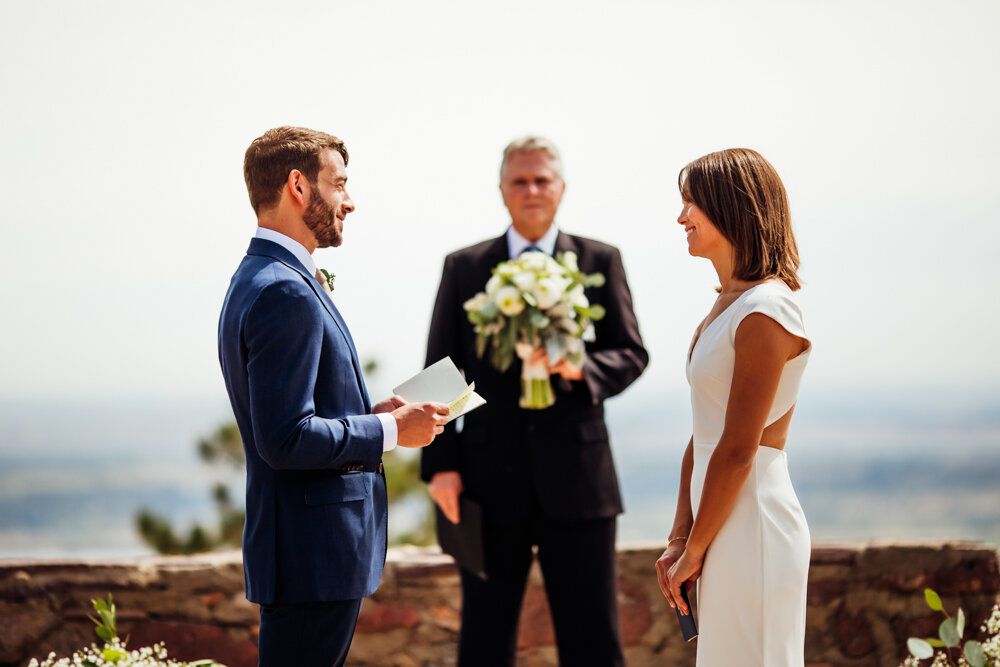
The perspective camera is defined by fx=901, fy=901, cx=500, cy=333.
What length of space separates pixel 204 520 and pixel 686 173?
7.87 m

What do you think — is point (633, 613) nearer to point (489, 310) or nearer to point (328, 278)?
point (489, 310)

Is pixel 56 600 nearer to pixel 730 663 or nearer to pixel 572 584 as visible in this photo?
pixel 572 584

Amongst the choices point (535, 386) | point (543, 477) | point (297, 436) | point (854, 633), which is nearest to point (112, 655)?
point (297, 436)

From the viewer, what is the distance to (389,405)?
7.59ft

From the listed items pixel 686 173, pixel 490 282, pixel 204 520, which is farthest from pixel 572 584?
pixel 204 520

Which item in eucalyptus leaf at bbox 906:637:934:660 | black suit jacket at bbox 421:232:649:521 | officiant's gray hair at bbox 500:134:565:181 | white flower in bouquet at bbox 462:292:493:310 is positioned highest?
officiant's gray hair at bbox 500:134:565:181

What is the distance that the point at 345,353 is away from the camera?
2.16 metres

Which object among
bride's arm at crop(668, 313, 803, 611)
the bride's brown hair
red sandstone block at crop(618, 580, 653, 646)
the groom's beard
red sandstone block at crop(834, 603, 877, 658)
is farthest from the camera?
red sandstone block at crop(618, 580, 653, 646)

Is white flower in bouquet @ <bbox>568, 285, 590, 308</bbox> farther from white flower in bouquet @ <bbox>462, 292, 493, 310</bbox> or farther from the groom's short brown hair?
the groom's short brown hair

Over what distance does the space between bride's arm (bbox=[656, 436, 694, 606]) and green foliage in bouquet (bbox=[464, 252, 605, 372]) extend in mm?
890

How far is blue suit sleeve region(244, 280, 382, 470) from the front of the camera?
1.96 meters

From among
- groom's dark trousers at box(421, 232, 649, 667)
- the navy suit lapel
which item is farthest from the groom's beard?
groom's dark trousers at box(421, 232, 649, 667)

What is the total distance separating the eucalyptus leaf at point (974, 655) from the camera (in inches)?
105

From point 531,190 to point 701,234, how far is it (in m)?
1.31
